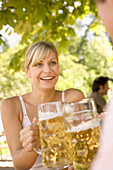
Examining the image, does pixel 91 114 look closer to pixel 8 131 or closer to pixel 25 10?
pixel 8 131

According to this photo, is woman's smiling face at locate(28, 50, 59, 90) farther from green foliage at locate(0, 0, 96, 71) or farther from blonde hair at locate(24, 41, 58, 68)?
green foliage at locate(0, 0, 96, 71)

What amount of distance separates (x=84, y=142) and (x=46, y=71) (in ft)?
2.61

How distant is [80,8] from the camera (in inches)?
149

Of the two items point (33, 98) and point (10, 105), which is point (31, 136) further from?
point (33, 98)

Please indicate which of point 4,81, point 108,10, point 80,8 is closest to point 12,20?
point 80,8

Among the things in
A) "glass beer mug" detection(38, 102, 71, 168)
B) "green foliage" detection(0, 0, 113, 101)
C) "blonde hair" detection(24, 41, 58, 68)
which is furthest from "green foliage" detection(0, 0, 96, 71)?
"glass beer mug" detection(38, 102, 71, 168)

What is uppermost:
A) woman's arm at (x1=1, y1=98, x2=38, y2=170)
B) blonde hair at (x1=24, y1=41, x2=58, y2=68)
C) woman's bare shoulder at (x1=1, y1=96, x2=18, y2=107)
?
blonde hair at (x1=24, y1=41, x2=58, y2=68)

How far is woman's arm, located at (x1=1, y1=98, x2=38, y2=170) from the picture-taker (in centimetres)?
97

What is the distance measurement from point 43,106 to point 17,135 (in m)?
0.66

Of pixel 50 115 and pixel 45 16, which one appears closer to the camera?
pixel 50 115

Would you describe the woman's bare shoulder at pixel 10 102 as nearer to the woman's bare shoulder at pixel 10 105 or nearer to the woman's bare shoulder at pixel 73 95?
the woman's bare shoulder at pixel 10 105

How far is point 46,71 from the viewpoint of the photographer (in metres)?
1.51

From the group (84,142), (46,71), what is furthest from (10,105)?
(84,142)

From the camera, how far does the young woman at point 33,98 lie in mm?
1390
